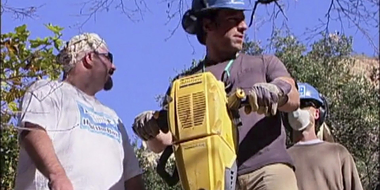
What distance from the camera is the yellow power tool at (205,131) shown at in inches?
172

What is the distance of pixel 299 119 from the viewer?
5.87 m

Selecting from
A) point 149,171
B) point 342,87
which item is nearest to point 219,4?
point 149,171

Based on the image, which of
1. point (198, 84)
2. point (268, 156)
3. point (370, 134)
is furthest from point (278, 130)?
point (370, 134)

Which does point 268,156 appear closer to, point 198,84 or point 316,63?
point 198,84

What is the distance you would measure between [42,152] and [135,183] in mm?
836

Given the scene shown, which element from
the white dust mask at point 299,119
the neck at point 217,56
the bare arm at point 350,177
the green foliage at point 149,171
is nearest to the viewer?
the neck at point 217,56

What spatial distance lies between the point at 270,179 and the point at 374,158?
861cm

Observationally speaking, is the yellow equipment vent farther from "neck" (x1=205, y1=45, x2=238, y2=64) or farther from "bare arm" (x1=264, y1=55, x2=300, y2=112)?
"neck" (x1=205, y1=45, x2=238, y2=64)

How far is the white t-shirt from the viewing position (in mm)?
4969

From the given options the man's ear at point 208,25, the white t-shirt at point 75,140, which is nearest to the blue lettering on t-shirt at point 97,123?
the white t-shirt at point 75,140

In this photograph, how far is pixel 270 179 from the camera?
4715 mm

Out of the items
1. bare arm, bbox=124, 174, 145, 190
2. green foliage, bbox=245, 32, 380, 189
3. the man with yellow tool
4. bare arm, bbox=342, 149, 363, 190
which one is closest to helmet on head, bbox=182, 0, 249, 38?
the man with yellow tool

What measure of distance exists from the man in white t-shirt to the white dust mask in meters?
1.10

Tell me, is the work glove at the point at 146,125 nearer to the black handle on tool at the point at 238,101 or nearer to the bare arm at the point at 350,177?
the black handle on tool at the point at 238,101
